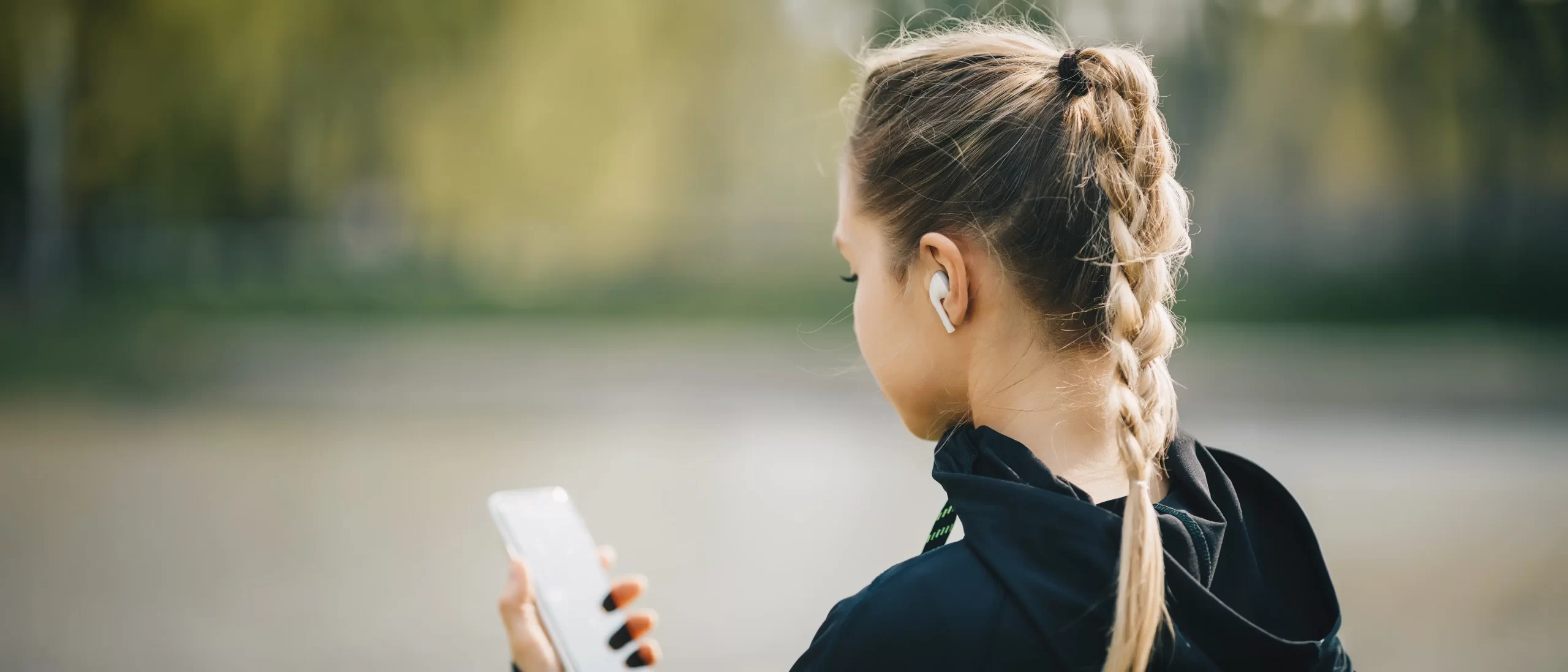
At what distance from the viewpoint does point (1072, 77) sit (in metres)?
1.16

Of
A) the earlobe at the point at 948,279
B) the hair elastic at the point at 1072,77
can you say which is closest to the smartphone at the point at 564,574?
the earlobe at the point at 948,279

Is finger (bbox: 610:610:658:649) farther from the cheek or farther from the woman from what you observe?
the cheek

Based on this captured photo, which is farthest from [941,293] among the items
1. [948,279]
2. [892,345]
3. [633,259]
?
[633,259]

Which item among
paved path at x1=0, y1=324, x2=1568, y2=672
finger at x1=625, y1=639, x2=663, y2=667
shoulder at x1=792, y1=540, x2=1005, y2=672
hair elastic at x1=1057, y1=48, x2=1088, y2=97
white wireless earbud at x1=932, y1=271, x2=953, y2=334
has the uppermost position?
hair elastic at x1=1057, y1=48, x2=1088, y2=97

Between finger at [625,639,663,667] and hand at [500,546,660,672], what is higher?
hand at [500,546,660,672]

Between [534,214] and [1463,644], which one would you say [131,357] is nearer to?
[534,214]

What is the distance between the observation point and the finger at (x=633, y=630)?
1236 mm

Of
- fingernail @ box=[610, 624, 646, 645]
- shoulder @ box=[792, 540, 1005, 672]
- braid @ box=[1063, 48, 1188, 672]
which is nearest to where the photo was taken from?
shoulder @ box=[792, 540, 1005, 672]

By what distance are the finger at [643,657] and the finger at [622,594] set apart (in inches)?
2.2

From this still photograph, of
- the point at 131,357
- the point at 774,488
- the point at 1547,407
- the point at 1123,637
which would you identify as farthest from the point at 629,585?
the point at 131,357

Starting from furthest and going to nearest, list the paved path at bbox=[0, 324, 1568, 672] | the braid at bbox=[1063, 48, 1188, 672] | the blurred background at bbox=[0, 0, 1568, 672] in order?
the blurred background at bbox=[0, 0, 1568, 672] < the paved path at bbox=[0, 324, 1568, 672] < the braid at bbox=[1063, 48, 1188, 672]

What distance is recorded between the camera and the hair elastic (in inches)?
45.4

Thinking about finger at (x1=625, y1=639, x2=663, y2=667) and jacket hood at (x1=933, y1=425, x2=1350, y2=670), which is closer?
jacket hood at (x1=933, y1=425, x2=1350, y2=670)

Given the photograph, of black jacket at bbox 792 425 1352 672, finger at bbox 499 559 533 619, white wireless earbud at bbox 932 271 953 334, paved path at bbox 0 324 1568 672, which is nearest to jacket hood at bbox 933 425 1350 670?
black jacket at bbox 792 425 1352 672
